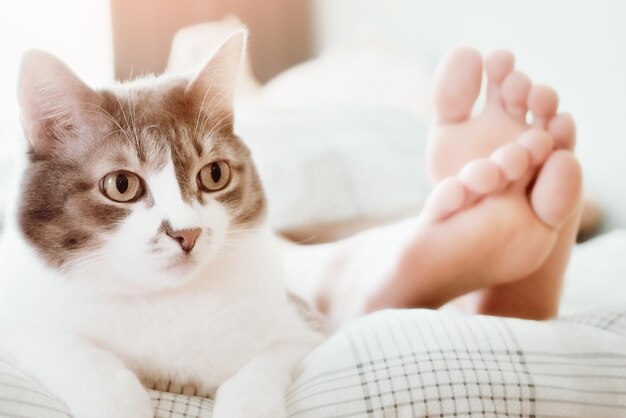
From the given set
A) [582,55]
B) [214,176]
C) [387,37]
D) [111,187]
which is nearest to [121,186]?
[111,187]

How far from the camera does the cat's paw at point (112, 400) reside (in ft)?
2.00

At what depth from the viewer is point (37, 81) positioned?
0.68 meters

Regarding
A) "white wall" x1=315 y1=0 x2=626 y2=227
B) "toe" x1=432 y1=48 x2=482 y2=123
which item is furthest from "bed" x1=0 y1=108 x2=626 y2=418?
"white wall" x1=315 y1=0 x2=626 y2=227

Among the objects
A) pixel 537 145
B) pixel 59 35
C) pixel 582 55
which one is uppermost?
pixel 59 35

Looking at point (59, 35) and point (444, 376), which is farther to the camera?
point (59, 35)

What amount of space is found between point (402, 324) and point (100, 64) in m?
1.24

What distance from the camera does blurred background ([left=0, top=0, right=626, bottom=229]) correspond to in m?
1.34

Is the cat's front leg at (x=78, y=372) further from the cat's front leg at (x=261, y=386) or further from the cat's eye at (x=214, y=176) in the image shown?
the cat's eye at (x=214, y=176)

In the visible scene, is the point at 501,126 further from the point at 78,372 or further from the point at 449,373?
the point at 78,372

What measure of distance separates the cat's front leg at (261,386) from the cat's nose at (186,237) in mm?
147

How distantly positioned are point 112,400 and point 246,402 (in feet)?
0.41

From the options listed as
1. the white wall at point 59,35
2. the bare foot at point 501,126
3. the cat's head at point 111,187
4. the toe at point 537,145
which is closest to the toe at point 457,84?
the bare foot at point 501,126

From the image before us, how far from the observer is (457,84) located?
1.03 metres

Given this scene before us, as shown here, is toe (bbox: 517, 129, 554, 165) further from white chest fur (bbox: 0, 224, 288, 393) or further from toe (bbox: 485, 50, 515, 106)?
Answer: white chest fur (bbox: 0, 224, 288, 393)
